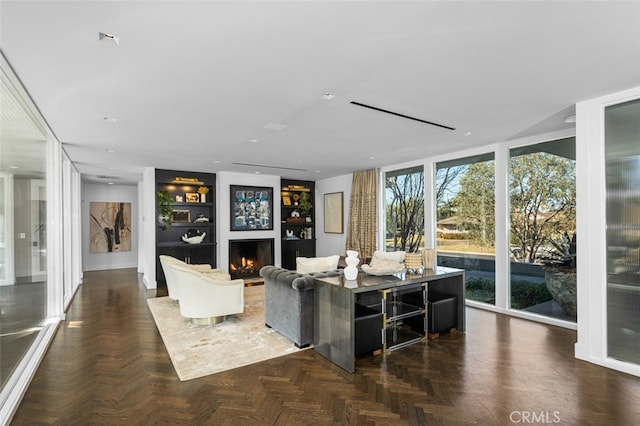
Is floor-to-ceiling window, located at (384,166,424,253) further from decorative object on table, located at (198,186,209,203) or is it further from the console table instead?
decorative object on table, located at (198,186,209,203)

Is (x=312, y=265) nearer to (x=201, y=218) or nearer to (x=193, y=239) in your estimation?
(x=193, y=239)

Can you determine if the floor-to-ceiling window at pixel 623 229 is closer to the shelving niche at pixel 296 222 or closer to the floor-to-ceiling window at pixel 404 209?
the floor-to-ceiling window at pixel 404 209

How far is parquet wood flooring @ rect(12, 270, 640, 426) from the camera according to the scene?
2.43m

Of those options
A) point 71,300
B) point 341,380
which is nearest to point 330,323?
point 341,380

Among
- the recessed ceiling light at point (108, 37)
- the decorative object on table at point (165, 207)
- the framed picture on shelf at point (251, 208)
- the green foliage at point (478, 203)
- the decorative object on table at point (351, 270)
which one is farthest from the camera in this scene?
the framed picture on shelf at point (251, 208)

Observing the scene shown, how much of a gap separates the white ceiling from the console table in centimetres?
190

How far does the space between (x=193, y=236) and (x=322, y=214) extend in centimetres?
360

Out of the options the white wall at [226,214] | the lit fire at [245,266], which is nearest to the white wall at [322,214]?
the white wall at [226,214]

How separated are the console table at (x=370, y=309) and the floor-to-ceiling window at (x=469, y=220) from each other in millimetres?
1527

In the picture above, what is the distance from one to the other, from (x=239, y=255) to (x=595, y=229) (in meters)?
7.18

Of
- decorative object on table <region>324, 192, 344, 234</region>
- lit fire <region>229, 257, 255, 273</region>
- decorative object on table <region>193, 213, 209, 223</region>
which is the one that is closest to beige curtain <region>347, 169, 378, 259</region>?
decorative object on table <region>324, 192, 344, 234</region>

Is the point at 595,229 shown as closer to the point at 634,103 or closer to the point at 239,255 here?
the point at 634,103

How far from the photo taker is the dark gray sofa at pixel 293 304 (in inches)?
146

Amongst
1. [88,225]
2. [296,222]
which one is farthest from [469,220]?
[88,225]
